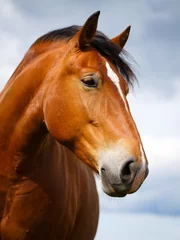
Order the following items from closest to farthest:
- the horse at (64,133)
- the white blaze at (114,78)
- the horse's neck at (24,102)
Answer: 1. the horse at (64,133)
2. the white blaze at (114,78)
3. the horse's neck at (24,102)

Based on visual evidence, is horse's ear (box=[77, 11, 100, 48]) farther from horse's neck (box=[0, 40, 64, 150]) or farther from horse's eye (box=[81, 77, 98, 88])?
horse's eye (box=[81, 77, 98, 88])

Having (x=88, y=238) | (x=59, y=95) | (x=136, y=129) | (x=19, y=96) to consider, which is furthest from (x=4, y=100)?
(x=88, y=238)

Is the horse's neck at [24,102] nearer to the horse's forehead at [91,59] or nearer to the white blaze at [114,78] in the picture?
the horse's forehead at [91,59]

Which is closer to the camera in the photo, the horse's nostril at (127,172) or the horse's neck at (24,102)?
the horse's nostril at (127,172)

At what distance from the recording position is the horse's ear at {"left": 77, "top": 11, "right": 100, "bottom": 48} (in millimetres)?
5418

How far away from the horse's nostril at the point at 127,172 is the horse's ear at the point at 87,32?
1.53 m

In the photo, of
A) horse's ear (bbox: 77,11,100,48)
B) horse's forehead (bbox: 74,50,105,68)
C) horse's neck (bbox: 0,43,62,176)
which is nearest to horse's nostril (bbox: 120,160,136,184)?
horse's forehead (bbox: 74,50,105,68)

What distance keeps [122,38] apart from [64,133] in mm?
1594

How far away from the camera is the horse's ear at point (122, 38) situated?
6121mm

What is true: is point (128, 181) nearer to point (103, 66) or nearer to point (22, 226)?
point (103, 66)

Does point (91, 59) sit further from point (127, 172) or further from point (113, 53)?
point (127, 172)

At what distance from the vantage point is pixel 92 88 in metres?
5.12

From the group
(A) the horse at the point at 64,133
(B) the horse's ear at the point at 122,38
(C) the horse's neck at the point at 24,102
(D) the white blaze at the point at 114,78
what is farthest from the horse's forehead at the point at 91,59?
(B) the horse's ear at the point at 122,38

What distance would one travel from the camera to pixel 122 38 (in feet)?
20.3
